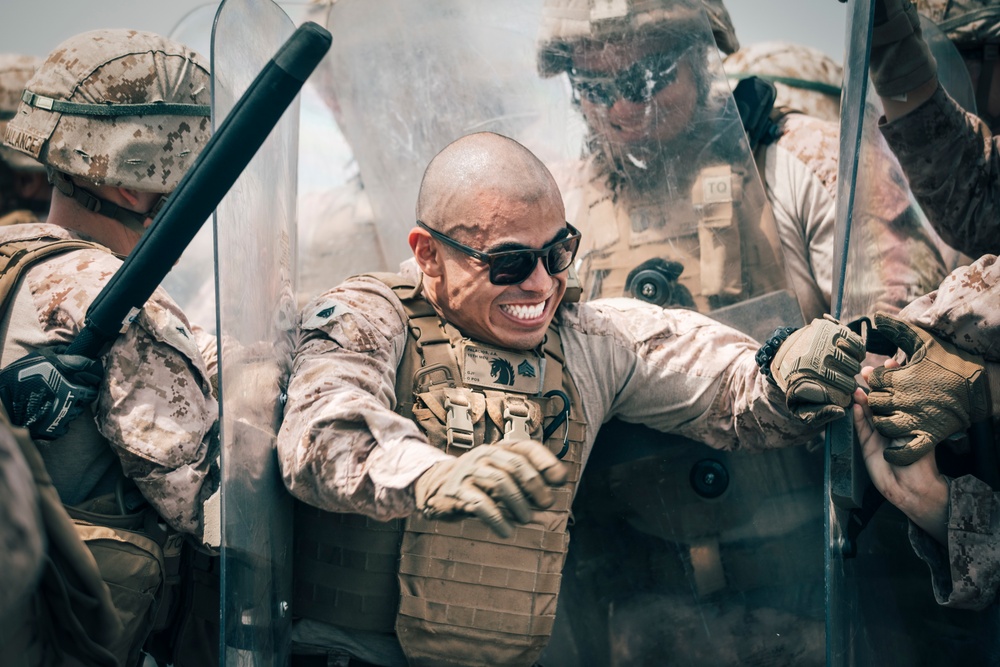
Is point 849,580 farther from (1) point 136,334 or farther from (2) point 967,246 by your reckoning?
(1) point 136,334

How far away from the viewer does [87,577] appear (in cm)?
179

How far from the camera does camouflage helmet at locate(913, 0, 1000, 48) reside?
3441 millimetres

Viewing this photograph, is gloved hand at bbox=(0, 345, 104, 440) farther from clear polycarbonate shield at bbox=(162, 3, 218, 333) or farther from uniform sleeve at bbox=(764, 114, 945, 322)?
clear polycarbonate shield at bbox=(162, 3, 218, 333)

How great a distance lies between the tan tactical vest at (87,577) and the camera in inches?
63.6

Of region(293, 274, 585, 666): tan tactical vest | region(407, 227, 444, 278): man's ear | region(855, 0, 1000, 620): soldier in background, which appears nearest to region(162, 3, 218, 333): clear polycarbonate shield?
region(407, 227, 444, 278): man's ear

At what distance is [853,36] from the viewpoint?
2.66m

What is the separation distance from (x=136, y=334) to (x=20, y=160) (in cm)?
278

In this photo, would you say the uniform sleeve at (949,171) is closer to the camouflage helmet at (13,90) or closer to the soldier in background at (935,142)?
the soldier in background at (935,142)

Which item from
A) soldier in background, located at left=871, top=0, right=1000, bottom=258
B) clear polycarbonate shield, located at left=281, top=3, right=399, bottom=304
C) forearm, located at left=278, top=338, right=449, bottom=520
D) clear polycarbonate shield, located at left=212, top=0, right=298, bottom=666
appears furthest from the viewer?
clear polycarbonate shield, located at left=281, top=3, right=399, bottom=304

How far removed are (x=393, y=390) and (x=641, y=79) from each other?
1488 mm

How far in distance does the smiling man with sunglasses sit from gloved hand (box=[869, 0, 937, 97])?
2.68 ft

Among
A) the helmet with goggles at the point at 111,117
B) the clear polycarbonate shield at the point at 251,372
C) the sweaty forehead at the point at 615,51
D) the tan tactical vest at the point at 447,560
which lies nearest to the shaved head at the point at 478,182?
the tan tactical vest at the point at 447,560

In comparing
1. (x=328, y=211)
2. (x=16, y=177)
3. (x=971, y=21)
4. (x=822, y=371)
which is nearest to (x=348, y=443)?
(x=822, y=371)

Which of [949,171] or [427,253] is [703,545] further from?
[949,171]
